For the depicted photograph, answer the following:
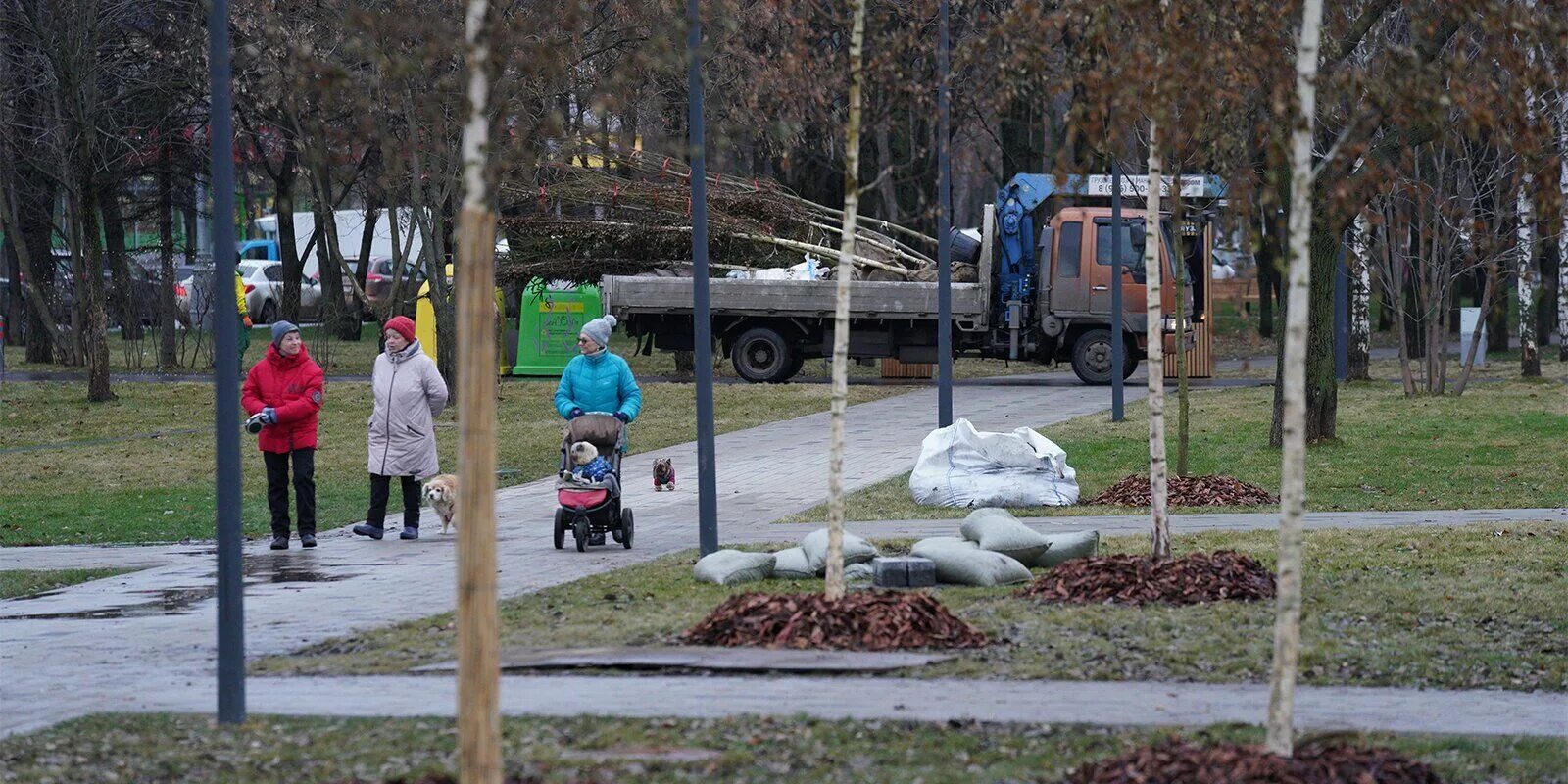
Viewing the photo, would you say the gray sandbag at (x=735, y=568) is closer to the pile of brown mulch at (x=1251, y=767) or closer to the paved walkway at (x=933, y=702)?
the paved walkway at (x=933, y=702)

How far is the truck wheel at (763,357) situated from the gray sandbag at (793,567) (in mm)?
19174

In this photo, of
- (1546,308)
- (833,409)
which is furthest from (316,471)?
(1546,308)

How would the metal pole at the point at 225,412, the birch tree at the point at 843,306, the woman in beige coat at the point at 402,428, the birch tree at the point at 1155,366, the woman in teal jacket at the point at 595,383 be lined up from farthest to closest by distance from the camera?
the woman in beige coat at the point at 402,428 < the woman in teal jacket at the point at 595,383 < the birch tree at the point at 1155,366 < the birch tree at the point at 843,306 < the metal pole at the point at 225,412

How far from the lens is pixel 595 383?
1355 centimetres

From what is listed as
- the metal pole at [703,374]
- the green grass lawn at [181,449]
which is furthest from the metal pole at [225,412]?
the green grass lawn at [181,449]

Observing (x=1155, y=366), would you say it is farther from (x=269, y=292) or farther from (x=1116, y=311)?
(x=269, y=292)

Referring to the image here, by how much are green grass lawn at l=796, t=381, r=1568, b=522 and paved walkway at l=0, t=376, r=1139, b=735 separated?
146 centimetres

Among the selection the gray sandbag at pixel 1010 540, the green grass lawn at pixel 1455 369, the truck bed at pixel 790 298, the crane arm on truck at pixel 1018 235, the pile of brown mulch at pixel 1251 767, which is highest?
the crane arm on truck at pixel 1018 235

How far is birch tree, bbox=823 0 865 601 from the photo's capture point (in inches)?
332

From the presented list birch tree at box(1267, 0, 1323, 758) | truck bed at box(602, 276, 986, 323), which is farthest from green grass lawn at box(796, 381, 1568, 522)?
birch tree at box(1267, 0, 1323, 758)

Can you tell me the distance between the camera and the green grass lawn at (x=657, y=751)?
6121 mm

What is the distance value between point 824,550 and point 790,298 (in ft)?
61.8

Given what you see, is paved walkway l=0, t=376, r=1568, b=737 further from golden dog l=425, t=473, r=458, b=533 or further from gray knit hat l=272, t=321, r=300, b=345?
gray knit hat l=272, t=321, r=300, b=345

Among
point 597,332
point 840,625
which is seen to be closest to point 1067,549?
point 840,625
